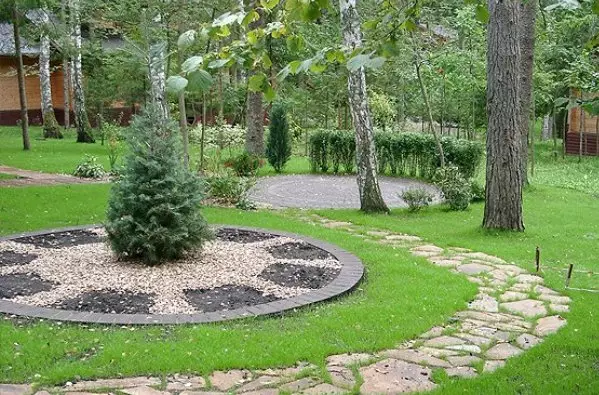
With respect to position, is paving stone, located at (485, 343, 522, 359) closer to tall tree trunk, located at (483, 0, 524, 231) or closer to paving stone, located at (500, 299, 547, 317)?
paving stone, located at (500, 299, 547, 317)

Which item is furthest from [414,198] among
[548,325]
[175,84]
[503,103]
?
[175,84]

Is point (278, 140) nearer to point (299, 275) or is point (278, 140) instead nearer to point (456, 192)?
point (456, 192)

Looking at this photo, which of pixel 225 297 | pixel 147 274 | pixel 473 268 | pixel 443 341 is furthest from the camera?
pixel 473 268

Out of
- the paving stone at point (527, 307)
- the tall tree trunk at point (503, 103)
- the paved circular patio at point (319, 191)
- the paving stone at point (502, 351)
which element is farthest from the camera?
the paved circular patio at point (319, 191)

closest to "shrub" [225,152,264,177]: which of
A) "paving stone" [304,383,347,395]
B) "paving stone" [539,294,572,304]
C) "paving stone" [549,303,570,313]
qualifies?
"paving stone" [539,294,572,304]

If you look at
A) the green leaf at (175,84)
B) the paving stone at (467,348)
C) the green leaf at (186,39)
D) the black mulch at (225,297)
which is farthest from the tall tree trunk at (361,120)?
the green leaf at (175,84)

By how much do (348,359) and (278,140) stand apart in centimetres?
1222

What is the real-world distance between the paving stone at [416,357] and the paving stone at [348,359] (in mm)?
146

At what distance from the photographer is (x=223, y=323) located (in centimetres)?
493

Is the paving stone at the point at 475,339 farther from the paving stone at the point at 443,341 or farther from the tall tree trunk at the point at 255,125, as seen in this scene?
the tall tree trunk at the point at 255,125

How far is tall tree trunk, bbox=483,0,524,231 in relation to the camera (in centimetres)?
841

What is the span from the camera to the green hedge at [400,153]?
13.6 metres

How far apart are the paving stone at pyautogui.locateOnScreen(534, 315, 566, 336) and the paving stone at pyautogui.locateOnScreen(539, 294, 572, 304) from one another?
18.8 inches

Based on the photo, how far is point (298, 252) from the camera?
723 centimetres
